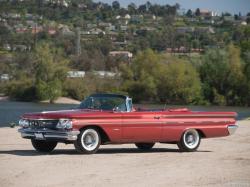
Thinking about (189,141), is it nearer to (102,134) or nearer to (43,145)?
(102,134)

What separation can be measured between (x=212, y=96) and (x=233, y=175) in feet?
208

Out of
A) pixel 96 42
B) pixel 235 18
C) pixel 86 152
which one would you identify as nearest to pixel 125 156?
pixel 86 152

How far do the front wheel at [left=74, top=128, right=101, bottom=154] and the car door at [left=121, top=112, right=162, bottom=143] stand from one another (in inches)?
26.2

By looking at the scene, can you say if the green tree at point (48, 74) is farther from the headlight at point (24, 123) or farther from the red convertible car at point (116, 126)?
the headlight at point (24, 123)

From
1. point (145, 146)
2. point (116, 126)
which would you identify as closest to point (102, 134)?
point (116, 126)

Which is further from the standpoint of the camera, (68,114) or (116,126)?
(116,126)

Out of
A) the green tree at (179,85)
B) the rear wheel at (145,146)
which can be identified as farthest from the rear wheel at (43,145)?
the green tree at (179,85)

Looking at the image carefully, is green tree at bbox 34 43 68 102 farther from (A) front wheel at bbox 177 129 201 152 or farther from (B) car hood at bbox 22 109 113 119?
(B) car hood at bbox 22 109 113 119

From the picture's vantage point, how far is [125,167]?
45.8ft

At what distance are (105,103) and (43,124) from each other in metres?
1.66

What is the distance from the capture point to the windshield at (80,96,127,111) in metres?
16.6

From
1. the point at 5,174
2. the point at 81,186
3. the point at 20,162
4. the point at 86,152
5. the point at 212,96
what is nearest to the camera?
the point at 81,186

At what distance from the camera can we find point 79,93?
8250 centimetres

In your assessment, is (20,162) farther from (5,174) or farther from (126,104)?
(126,104)
